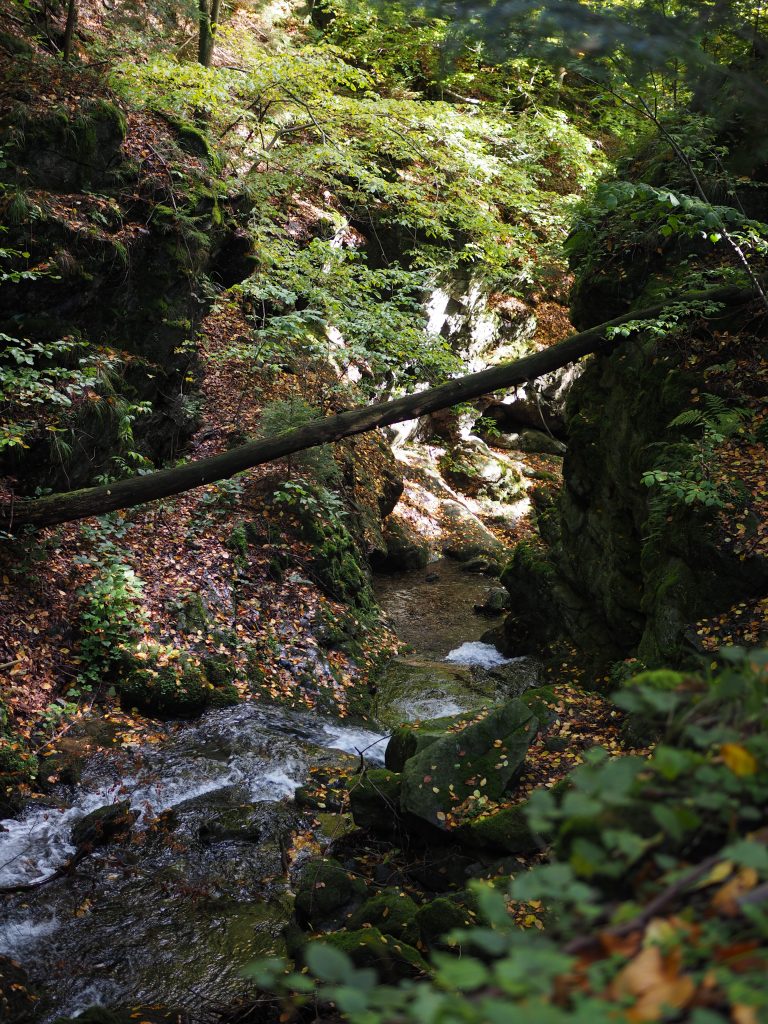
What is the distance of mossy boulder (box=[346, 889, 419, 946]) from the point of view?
13.9 feet

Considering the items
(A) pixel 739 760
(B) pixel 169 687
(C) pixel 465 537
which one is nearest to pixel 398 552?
(C) pixel 465 537

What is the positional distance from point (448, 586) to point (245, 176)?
366 inches

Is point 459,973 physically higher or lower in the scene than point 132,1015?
higher

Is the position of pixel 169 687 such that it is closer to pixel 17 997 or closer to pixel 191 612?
pixel 191 612

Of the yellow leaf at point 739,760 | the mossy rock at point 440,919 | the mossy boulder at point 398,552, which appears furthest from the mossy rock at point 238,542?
→ the yellow leaf at point 739,760

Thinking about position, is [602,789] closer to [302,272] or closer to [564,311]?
[302,272]

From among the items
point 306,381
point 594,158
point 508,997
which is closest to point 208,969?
point 508,997

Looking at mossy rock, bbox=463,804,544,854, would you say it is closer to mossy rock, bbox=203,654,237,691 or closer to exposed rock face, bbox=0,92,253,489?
mossy rock, bbox=203,654,237,691

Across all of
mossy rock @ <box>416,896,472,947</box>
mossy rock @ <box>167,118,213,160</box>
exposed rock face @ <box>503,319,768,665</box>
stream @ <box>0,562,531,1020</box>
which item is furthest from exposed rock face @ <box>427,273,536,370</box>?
mossy rock @ <box>416,896,472,947</box>

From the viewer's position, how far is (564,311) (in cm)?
2273

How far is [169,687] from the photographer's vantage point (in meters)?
7.54

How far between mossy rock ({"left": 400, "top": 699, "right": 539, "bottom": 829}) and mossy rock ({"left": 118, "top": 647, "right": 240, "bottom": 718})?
118 inches

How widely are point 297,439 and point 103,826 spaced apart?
4.31 meters

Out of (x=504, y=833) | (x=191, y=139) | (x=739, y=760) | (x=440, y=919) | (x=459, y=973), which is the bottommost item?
(x=440, y=919)
